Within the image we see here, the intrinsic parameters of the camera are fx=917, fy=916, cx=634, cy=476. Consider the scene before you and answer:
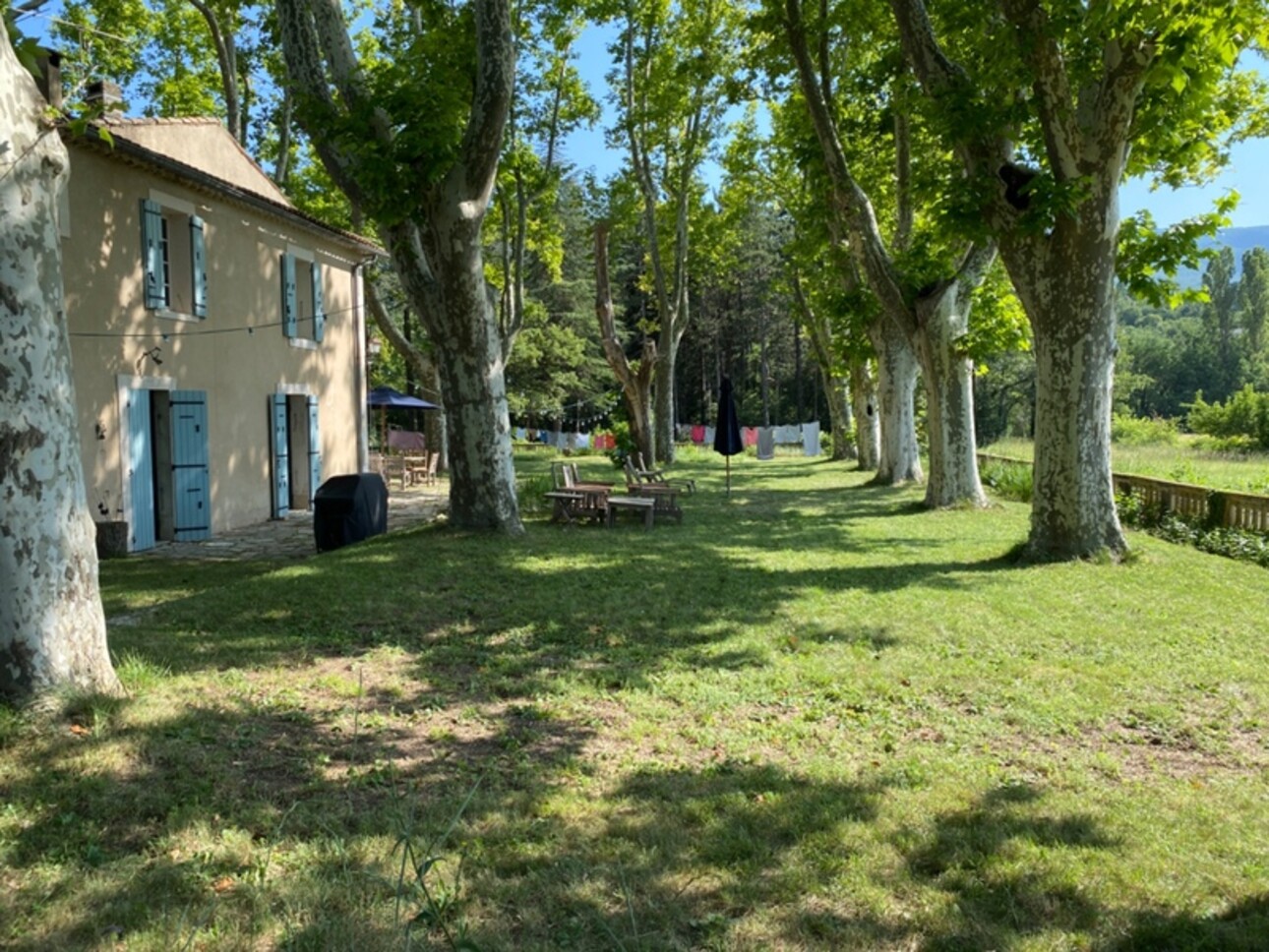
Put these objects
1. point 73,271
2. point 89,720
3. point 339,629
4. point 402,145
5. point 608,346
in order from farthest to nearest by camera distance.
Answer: point 608,346 < point 73,271 < point 402,145 < point 339,629 < point 89,720

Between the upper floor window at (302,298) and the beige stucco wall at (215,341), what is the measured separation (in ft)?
0.54

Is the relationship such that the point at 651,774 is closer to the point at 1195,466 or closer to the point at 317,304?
the point at 317,304

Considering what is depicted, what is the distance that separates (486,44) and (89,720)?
864 cm

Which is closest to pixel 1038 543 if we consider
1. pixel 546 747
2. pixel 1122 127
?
pixel 1122 127

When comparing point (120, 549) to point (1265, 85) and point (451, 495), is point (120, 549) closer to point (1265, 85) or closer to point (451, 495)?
point (451, 495)

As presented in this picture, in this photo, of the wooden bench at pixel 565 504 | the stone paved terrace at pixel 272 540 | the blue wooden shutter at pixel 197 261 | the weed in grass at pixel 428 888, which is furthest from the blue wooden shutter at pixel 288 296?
the weed in grass at pixel 428 888

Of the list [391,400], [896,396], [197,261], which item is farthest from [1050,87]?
[391,400]

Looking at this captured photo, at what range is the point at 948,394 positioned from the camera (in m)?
14.6

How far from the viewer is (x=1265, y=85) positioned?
15.2 metres

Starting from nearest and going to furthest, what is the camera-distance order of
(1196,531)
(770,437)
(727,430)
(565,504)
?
(1196,531) < (565,504) < (727,430) < (770,437)

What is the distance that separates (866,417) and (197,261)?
18458 millimetres

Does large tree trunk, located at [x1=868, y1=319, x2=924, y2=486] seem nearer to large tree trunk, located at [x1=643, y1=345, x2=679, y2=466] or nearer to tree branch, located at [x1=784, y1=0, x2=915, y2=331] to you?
tree branch, located at [x1=784, y1=0, x2=915, y2=331]

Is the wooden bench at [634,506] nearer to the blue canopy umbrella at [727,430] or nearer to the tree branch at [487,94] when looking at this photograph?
the tree branch at [487,94]

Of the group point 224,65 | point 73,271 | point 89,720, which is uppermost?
point 224,65
